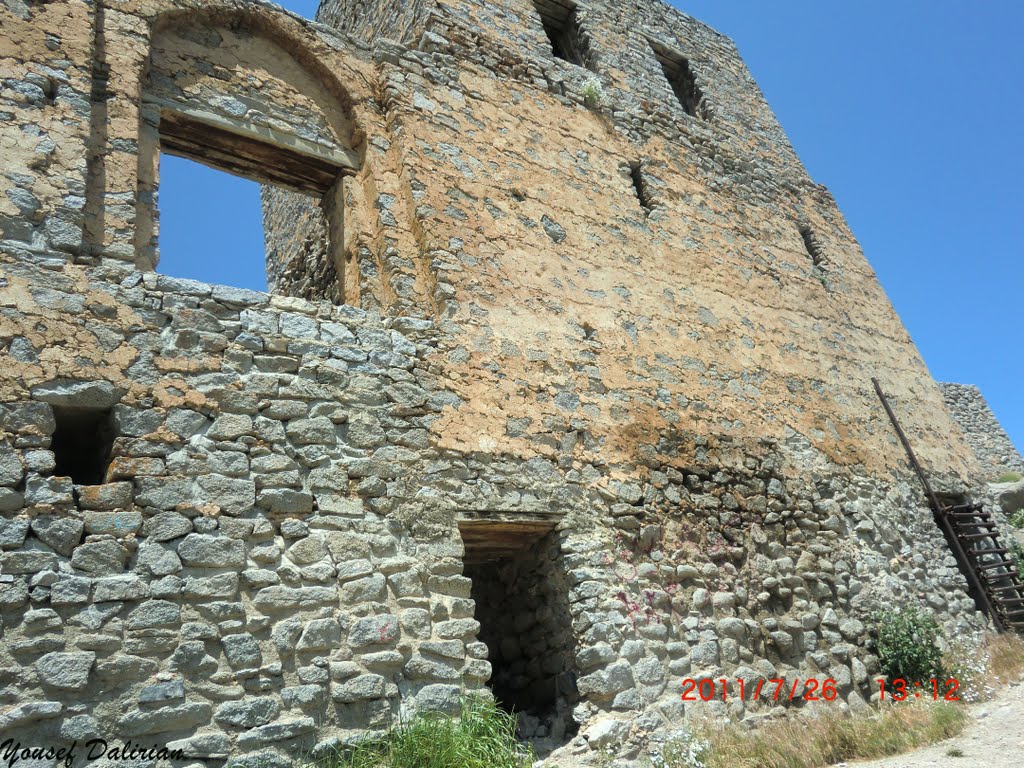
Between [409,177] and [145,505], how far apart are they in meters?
3.51

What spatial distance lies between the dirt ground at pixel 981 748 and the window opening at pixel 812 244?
6.28 metres

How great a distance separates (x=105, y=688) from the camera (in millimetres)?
3414

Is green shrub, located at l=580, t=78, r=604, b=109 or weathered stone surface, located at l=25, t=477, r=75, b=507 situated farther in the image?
green shrub, located at l=580, t=78, r=604, b=109

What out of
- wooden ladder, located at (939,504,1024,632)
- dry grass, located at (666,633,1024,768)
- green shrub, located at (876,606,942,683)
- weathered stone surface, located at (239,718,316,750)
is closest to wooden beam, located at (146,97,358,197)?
weathered stone surface, located at (239,718,316,750)

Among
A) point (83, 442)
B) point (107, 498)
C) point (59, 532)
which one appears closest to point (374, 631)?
point (107, 498)


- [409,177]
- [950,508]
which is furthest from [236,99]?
[950,508]

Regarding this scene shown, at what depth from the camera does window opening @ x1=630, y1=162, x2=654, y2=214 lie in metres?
8.12

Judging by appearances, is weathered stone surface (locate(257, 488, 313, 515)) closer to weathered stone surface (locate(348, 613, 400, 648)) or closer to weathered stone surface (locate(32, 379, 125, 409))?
weathered stone surface (locate(348, 613, 400, 648))

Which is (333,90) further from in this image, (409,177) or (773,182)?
(773,182)

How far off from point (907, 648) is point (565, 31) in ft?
27.8

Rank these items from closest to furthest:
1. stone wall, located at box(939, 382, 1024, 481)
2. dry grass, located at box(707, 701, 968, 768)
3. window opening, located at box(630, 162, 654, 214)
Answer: dry grass, located at box(707, 701, 968, 768) < window opening, located at box(630, 162, 654, 214) < stone wall, located at box(939, 382, 1024, 481)
